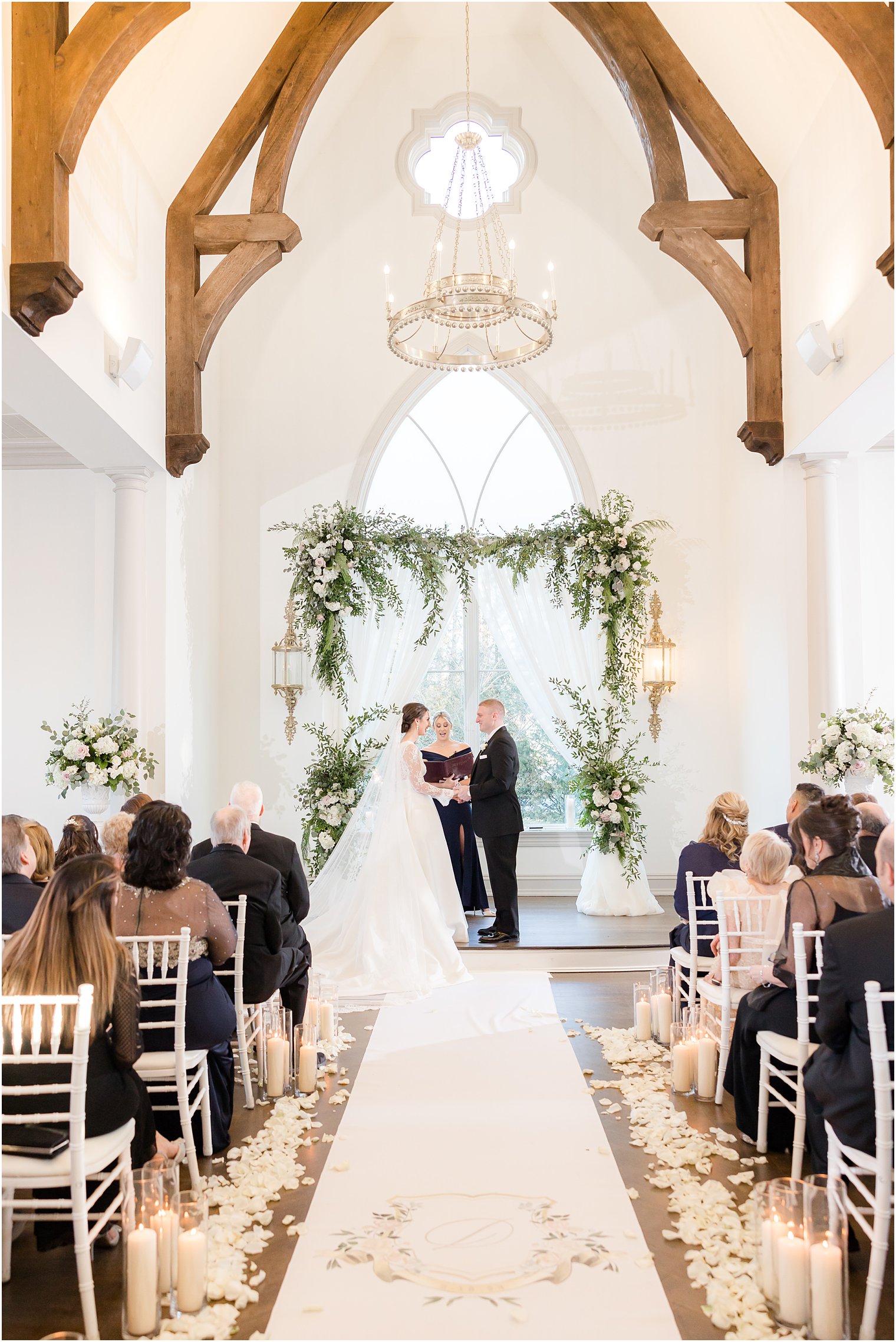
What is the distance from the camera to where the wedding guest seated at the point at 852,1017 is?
108 inches

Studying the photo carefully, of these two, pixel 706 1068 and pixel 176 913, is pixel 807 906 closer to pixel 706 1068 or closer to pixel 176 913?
pixel 706 1068

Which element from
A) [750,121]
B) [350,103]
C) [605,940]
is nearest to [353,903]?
[605,940]

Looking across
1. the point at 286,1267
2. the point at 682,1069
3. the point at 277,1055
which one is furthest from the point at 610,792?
the point at 286,1267

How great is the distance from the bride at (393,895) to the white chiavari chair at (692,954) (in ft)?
5.66

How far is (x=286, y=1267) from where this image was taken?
300 cm

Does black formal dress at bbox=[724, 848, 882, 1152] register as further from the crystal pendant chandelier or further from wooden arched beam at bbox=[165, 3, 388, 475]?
wooden arched beam at bbox=[165, 3, 388, 475]

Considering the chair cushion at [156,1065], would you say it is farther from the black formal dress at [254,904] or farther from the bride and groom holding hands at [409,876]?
the bride and groom holding hands at [409,876]

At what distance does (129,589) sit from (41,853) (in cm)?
313

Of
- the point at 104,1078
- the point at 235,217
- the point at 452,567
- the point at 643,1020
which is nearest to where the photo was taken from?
the point at 104,1078

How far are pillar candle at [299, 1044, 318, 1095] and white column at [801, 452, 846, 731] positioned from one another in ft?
14.4

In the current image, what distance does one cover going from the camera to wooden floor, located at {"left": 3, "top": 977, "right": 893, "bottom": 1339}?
2701 mm

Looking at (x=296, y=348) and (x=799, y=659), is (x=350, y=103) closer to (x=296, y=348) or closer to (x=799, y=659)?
(x=296, y=348)

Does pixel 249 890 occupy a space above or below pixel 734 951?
above

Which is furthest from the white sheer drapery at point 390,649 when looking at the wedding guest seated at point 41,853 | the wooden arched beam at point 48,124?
the wedding guest seated at point 41,853
